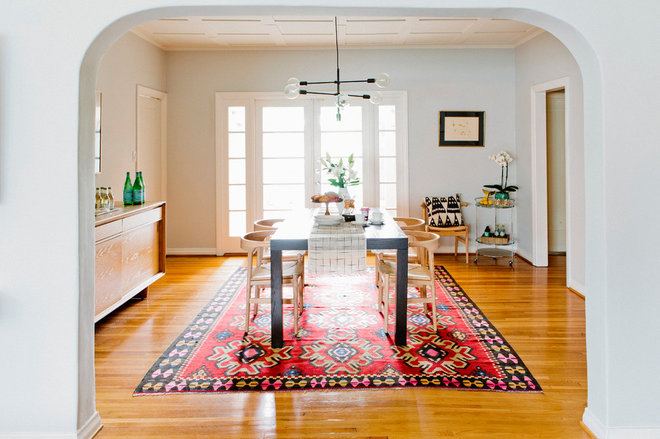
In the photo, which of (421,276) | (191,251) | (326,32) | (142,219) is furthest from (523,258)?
(142,219)

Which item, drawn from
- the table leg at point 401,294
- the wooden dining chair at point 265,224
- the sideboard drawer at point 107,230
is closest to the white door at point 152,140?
the sideboard drawer at point 107,230

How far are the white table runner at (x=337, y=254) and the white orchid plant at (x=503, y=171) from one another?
3410 mm

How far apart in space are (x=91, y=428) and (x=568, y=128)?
4757mm

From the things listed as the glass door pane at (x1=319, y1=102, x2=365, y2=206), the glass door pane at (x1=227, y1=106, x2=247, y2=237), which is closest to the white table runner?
the glass door pane at (x1=319, y1=102, x2=365, y2=206)

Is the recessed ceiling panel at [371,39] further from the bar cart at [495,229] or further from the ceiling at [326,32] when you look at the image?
the bar cart at [495,229]

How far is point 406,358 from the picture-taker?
2.92 m

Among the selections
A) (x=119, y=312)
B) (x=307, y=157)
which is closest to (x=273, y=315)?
(x=119, y=312)

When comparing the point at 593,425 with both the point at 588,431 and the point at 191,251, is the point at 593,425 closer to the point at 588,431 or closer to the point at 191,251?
the point at 588,431

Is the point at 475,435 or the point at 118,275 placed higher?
the point at 118,275

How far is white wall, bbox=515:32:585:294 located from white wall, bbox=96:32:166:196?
4.78 metres

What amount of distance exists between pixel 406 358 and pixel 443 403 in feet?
1.83

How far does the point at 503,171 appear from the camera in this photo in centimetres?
618

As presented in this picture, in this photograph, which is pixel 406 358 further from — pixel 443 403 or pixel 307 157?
pixel 307 157

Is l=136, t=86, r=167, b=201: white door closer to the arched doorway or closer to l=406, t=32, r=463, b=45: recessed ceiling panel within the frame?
l=406, t=32, r=463, b=45: recessed ceiling panel
